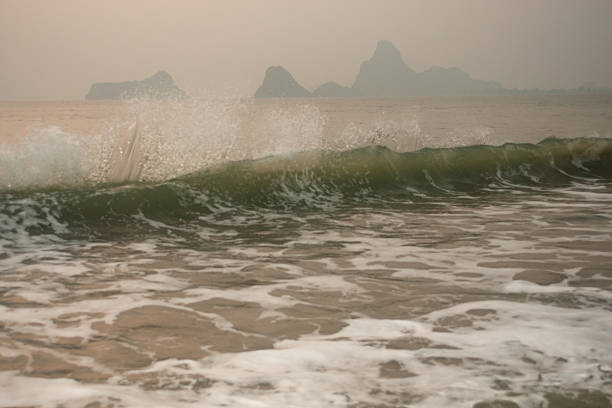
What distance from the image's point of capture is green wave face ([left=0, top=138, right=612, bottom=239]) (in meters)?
7.98

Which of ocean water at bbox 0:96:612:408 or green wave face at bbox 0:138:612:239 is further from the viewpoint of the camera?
green wave face at bbox 0:138:612:239

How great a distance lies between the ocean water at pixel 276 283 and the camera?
286 cm

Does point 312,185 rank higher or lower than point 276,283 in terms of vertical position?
higher

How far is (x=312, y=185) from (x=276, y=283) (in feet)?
20.6

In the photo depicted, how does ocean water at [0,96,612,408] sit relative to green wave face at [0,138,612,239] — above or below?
below

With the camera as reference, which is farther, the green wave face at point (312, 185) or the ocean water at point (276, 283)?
the green wave face at point (312, 185)

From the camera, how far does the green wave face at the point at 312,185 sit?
798 cm

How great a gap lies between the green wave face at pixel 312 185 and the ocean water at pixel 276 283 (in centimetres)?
6

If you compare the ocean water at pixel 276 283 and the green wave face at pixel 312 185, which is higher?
the green wave face at pixel 312 185

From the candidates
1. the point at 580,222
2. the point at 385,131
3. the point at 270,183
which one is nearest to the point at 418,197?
the point at 270,183

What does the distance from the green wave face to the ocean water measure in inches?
2.4

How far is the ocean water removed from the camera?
2859 millimetres

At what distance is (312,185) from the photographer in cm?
1090

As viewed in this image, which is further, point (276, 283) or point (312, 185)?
point (312, 185)
